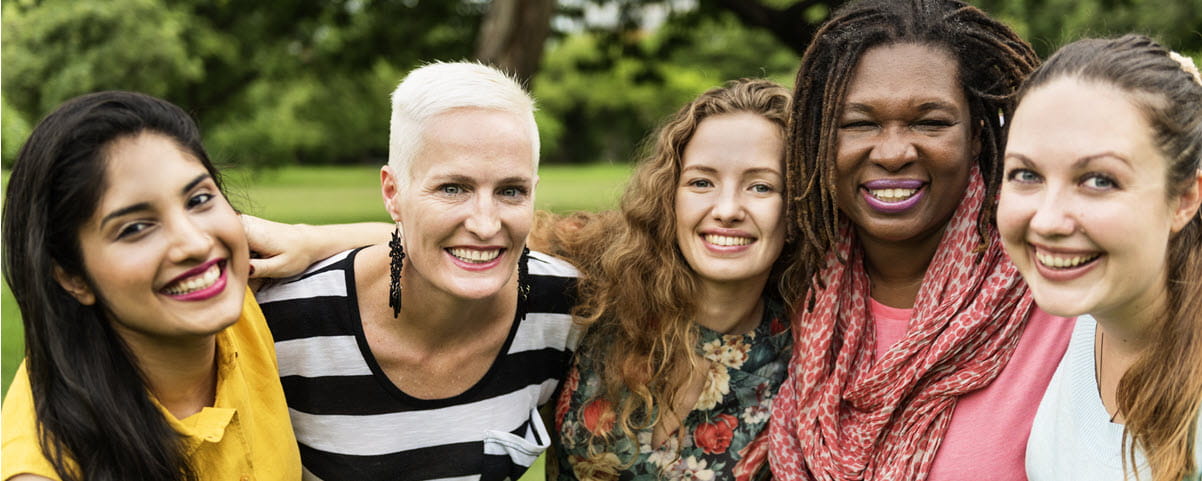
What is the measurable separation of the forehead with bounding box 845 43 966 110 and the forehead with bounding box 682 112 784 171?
0.33 m

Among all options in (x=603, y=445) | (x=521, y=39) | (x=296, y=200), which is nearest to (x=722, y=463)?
(x=603, y=445)

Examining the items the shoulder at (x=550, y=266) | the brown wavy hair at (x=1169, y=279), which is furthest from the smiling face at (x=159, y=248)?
the brown wavy hair at (x=1169, y=279)

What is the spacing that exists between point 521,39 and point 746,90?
6.99 meters

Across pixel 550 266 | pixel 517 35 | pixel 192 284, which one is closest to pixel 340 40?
pixel 517 35

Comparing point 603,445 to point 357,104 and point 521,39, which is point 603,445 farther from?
point 357,104

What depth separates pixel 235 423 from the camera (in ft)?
9.26

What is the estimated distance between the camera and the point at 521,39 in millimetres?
10180

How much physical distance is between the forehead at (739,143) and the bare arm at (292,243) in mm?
1103

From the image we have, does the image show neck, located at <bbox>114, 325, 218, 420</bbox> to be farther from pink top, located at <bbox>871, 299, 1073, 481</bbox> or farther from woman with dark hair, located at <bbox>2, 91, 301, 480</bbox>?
pink top, located at <bbox>871, 299, 1073, 481</bbox>

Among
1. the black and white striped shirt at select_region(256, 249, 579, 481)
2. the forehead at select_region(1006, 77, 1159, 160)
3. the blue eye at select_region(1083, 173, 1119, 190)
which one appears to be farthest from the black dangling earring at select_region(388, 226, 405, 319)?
the blue eye at select_region(1083, 173, 1119, 190)

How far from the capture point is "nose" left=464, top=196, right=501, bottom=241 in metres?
3.00

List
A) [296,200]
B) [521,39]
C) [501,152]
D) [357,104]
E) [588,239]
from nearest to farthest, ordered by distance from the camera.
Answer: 1. [501,152]
2. [588,239]
3. [521,39]
4. [296,200]
5. [357,104]

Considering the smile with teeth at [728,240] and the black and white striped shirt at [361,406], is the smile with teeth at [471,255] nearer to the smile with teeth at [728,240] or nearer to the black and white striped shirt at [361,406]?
the black and white striped shirt at [361,406]

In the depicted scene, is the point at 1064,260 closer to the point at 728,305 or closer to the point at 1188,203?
the point at 1188,203
